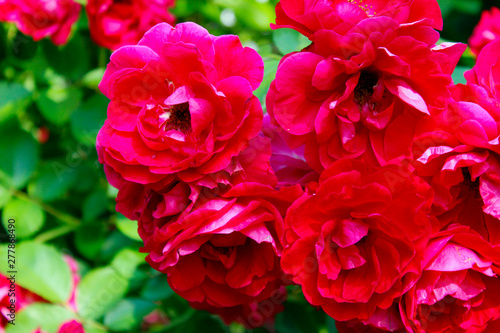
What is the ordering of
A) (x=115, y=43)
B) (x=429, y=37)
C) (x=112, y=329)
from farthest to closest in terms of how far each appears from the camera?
(x=115, y=43)
(x=112, y=329)
(x=429, y=37)

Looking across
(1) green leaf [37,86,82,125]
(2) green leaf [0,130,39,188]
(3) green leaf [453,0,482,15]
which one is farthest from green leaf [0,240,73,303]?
(3) green leaf [453,0,482,15]

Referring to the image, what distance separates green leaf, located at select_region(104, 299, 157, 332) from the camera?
0.97 metres

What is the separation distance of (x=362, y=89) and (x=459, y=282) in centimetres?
27

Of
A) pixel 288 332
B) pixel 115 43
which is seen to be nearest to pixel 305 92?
pixel 288 332

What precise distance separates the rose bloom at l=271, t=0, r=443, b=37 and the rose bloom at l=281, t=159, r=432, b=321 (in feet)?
0.56

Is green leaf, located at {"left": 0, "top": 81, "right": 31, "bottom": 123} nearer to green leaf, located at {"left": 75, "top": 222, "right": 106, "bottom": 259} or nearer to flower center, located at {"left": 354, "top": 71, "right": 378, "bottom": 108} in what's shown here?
green leaf, located at {"left": 75, "top": 222, "right": 106, "bottom": 259}

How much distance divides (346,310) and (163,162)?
0.30 m

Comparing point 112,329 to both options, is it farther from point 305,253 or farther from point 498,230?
point 498,230

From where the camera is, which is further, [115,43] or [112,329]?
[115,43]

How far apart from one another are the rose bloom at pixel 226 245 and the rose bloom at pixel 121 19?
672 mm

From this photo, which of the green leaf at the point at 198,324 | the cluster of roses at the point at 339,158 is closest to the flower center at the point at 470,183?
the cluster of roses at the point at 339,158

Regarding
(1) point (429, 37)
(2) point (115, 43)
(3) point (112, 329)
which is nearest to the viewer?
(1) point (429, 37)

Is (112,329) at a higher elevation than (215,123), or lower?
lower

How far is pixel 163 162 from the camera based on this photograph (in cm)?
62
